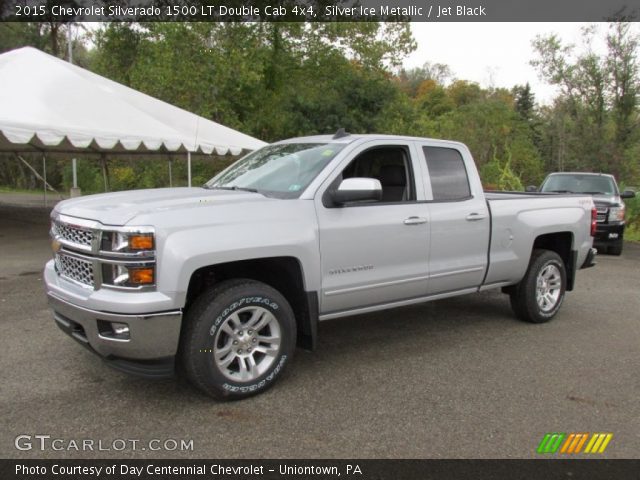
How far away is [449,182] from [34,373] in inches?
157

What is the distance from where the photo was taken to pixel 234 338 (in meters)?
3.81

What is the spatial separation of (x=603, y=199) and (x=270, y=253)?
1036 cm

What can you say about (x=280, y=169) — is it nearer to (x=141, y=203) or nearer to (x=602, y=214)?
(x=141, y=203)

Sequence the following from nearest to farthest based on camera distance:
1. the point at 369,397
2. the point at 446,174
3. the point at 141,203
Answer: the point at 141,203
the point at 369,397
the point at 446,174

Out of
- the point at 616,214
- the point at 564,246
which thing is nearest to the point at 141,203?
the point at 564,246

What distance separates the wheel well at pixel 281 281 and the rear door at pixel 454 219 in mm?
1349

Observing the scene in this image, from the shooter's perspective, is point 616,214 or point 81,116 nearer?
point 616,214

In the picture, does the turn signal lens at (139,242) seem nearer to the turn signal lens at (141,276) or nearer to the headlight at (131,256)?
the headlight at (131,256)

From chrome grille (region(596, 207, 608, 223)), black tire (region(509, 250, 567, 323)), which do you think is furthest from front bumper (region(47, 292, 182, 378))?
chrome grille (region(596, 207, 608, 223))

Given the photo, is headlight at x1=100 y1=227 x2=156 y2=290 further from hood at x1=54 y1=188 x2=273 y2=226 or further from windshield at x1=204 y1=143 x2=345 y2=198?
windshield at x1=204 y1=143 x2=345 y2=198

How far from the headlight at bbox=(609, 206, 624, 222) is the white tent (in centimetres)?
900

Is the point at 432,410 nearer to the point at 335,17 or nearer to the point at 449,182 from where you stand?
the point at 449,182

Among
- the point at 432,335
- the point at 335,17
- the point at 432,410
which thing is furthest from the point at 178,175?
the point at 432,410

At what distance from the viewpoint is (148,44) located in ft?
79.4
